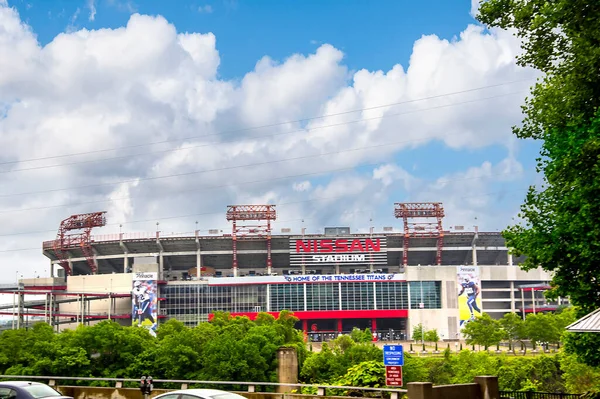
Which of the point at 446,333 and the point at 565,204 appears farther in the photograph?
the point at 446,333

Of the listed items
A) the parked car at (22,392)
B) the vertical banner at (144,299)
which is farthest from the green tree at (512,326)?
the parked car at (22,392)

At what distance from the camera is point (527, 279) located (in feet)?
587

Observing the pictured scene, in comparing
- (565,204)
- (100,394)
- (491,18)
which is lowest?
(100,394)

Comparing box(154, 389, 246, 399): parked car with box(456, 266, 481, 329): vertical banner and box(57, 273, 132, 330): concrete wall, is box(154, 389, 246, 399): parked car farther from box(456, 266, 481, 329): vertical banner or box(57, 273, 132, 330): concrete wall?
box(456, 266, 481, 329): vertical banner

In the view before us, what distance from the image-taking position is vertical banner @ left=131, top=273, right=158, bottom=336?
161 metres

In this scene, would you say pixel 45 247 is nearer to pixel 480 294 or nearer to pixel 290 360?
pixel 480 294

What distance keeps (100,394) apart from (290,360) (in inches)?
661

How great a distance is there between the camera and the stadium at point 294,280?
167625 millimetres

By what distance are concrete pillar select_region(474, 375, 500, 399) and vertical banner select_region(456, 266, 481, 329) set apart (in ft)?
473

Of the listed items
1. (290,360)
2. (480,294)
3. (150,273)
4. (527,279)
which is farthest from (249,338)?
(527,279)

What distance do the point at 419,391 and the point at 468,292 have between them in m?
150

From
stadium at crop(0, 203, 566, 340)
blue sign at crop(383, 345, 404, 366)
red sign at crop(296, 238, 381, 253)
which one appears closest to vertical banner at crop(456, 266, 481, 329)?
stadium at crop(0, 203, 566, 340)

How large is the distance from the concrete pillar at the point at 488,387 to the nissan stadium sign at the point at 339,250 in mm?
149758

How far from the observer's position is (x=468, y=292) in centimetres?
16875
